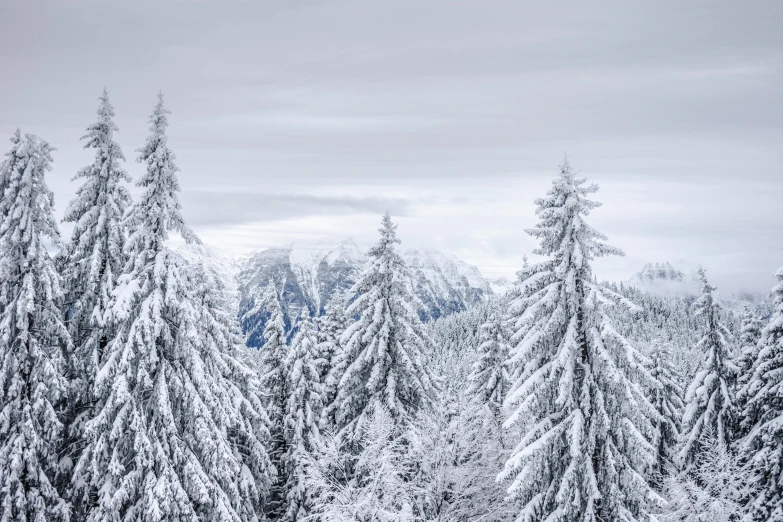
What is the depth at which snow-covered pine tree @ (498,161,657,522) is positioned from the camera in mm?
16031

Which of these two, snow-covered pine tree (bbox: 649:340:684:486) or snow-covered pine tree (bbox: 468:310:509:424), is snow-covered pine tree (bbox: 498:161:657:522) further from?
snow-covered pine tree (bbox: 649:340:684:486)

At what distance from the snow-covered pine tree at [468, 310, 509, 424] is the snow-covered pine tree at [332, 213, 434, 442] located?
599 centimetres

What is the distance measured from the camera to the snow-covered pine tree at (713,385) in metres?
27.4

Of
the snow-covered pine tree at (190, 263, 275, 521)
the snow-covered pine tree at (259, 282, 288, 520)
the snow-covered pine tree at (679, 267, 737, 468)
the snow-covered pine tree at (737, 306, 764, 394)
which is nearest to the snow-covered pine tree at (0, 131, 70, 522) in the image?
the snow-covered pine tree at (190, 263, 275, 521)

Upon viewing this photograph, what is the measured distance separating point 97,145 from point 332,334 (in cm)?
1711

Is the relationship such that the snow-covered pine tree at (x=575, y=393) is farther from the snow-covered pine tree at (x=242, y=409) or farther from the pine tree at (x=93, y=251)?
the pine tree at (x=93, y=251)

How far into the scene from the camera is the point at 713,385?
91.5 feet

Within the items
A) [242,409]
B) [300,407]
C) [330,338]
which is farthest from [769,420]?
[330,338]

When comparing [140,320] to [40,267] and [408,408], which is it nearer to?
[40,267]

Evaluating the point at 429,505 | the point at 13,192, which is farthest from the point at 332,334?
the point at 13,192

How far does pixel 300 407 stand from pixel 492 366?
1088 centimetres

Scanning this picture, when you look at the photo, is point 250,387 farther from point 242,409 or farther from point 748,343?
point 748,343

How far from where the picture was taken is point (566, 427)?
16531 millimetres

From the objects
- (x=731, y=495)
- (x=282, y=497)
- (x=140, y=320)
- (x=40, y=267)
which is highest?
(x=40, y=267)
